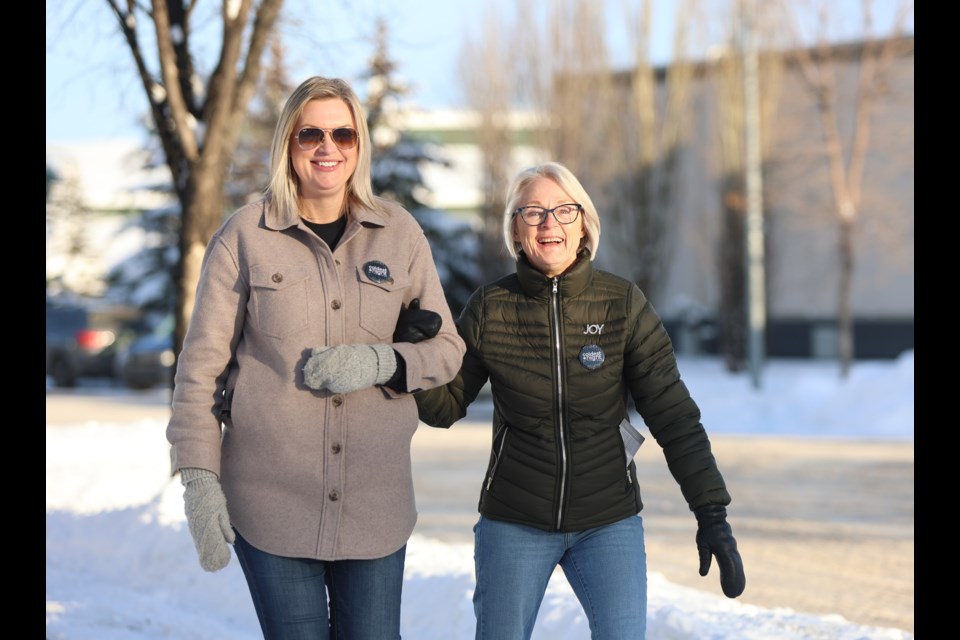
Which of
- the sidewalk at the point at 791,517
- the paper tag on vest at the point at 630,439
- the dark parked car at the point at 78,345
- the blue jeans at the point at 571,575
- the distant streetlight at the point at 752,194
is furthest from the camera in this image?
the dark parked car at the point at 78,345

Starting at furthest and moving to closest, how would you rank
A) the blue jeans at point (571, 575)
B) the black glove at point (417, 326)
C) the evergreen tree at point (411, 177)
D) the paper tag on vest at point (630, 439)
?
the evergreen tree at point (411, 177) < the paper tag on vest at point (630, 439) < the blue jeans at point (571, 575) < the black glove at point (417, 326)

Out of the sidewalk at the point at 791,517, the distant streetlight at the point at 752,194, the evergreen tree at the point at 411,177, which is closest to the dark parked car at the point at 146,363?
the evergreen tree at the point at 411,177

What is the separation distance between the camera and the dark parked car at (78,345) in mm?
27641

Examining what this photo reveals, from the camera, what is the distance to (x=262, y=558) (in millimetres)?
3254

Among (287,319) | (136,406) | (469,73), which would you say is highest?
(469,73)

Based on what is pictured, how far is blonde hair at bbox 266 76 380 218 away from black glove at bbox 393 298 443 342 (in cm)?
30

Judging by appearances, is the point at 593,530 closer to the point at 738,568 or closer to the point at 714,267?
the point at 738,568

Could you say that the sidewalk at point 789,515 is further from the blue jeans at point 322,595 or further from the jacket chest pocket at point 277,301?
the jacket chest pocket at point 277,301

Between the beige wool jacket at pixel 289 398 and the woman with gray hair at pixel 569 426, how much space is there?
0.41 meters

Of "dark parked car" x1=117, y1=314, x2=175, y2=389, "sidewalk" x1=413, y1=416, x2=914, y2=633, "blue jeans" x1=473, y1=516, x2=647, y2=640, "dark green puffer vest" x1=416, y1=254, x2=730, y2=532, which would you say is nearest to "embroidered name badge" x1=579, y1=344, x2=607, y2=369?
"dark green puffer vest" x1=416, y1=254, x2=730, y2=532

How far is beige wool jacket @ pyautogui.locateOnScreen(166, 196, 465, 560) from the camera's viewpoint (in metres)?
3.22
